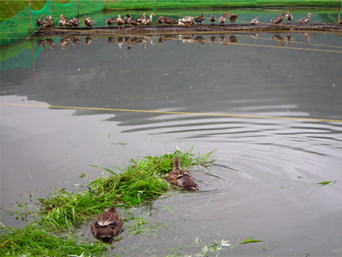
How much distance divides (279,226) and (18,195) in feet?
11.3

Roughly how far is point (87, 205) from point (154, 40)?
1525 cm

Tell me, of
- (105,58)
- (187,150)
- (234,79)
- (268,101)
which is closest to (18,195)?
(187,150)

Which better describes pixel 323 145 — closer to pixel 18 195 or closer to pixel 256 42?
pixel 18 195

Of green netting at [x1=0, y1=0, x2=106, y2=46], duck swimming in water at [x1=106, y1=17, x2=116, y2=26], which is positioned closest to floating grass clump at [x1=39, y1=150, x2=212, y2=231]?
green netting at [x1=0, y1=0, x2=106, y2=46]

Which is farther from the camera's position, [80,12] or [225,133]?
[80,12]

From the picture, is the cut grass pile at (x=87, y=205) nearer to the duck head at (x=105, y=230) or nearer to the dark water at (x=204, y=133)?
the duck head at (x=105, y=230)

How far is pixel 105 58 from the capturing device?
660 inches

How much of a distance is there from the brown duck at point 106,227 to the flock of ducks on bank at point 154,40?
1387cm

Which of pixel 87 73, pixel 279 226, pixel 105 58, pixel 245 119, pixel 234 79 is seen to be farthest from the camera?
pixel 105 58

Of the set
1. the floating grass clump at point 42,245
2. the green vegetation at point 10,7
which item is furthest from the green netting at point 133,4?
the floating grass clump at point 42,245

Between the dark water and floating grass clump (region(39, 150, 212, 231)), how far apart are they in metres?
0.30

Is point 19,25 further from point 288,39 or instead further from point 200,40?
point 288,39

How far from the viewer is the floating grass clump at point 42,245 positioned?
498 cm

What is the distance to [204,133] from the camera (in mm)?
8969
